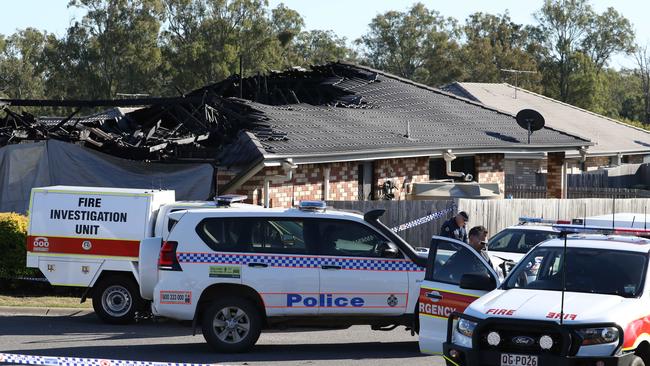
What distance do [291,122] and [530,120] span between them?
852 centimetres

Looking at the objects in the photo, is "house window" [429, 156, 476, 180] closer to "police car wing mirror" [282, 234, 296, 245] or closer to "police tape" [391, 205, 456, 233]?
"police tape" [391, 205, 456, 233]

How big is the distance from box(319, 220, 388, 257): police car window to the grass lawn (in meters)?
5.33

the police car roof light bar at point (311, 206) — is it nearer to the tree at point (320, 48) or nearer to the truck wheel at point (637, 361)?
the truck wheel at point (637, 361)

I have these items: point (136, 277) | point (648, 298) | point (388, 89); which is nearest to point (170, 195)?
point (136, 277)

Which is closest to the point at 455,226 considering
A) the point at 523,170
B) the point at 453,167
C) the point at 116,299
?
the point at 116,299

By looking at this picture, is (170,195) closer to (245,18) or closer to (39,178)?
(39,178)

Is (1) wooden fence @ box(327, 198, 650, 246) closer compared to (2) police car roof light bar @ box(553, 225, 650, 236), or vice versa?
(2) police car roof light bar @ box(553, 225, 650, 236)

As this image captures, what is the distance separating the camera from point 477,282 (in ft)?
35.8

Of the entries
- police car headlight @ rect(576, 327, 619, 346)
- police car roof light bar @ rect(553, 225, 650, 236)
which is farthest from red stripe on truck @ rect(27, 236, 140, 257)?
police car headlight @ rect(576, 327, 619, 346)

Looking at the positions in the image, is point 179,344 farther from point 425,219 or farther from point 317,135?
Result: point 317,135

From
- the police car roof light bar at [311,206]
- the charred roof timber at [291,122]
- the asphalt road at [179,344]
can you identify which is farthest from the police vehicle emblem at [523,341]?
the charred roof timber at [291,122]

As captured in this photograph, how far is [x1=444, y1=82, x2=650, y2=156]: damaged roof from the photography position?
49375 mm

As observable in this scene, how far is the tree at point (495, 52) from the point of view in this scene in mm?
82000

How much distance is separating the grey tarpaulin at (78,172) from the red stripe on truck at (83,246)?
511cm
